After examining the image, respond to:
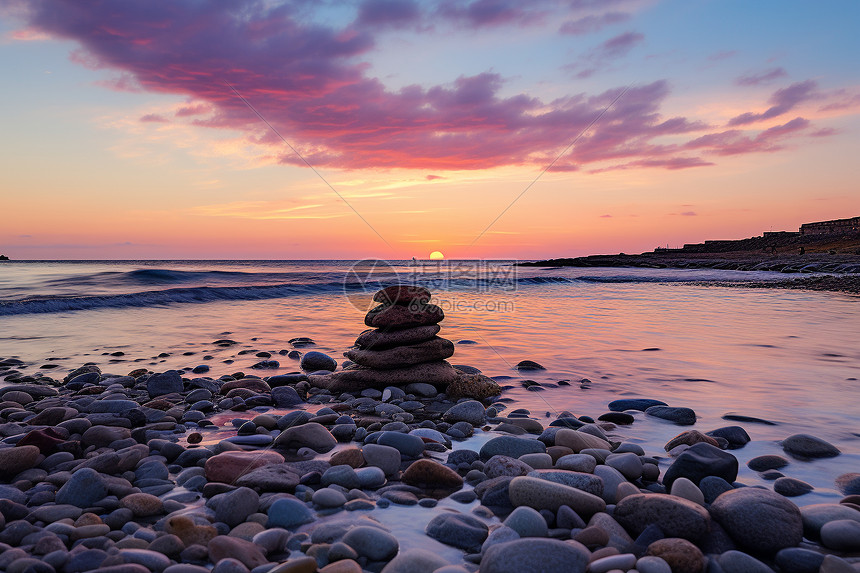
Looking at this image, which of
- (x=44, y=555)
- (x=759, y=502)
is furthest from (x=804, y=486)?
(x=44, y=555)

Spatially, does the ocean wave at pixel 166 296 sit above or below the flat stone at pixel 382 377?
above

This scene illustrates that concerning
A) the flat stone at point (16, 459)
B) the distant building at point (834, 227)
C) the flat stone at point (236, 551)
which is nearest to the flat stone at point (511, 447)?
the flat stone at point (236, 551)

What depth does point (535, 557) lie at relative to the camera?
2.14 m

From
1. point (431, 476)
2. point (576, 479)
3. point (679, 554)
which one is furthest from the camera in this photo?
point (431, 476)

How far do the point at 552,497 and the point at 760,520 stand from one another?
1.05 metres

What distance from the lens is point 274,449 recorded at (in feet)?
12.8

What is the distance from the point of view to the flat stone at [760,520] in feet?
7.82

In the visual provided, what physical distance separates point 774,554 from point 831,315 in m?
12.2

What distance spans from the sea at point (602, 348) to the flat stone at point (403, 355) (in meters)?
0.92

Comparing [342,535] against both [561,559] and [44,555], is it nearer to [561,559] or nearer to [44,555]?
[561,559]

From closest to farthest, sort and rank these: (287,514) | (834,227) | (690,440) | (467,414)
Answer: (287,514), (690,440), (467,414), (834,227)

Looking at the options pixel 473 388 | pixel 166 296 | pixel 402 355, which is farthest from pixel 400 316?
pixel 166 296

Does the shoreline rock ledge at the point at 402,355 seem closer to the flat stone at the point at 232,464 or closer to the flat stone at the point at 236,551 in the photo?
the flat stone at the point at 232,464

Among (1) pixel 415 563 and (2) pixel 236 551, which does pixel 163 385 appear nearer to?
(2) pixel 236 551
